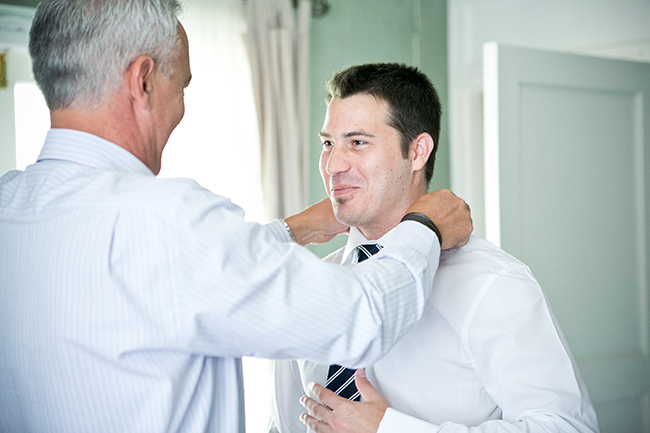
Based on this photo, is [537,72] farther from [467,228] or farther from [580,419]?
[580,419]

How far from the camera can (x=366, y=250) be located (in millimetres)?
1546

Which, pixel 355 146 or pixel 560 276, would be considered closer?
pixel 355 146

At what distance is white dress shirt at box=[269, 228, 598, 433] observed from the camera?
1113mm

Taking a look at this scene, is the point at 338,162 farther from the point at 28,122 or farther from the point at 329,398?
the point at 28,122

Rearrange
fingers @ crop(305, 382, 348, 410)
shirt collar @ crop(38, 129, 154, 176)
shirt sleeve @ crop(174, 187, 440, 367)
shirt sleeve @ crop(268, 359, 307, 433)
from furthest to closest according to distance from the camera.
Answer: shirt sleeve @ crop(268, 359, 307, 433) < fingers @ crop(305, 382, 348, 410) < shirt collar @ crop(38, 129, 154, 176) < shirt sleeve @ crop(174, 187, 440, 367)

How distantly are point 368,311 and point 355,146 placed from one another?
28.8 inches

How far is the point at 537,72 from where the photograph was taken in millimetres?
2291

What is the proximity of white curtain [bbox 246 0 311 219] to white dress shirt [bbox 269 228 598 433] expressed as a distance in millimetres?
1484

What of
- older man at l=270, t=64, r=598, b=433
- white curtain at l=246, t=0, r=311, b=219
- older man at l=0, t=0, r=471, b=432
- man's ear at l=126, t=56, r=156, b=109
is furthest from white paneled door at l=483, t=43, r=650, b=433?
man's ear at l=126, t=56, r=156, b=109

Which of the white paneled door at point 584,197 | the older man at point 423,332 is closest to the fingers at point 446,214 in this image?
the older man at point 423,332

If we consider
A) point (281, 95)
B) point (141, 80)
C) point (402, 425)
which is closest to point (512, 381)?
point (402, 425)

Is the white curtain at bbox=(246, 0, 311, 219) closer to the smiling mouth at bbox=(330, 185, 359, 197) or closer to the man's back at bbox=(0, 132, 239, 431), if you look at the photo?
the smiling mouth at bbox=(330, 185, 359, 197)

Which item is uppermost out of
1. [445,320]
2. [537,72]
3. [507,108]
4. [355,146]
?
[537,72]

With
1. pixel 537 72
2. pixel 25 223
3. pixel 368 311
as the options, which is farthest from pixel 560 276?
pixel 25 223
